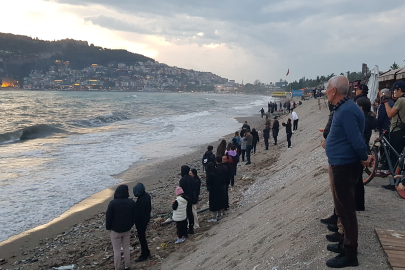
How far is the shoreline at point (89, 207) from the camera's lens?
23.3ft

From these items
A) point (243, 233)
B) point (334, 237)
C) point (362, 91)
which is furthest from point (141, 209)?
point (362, 91)

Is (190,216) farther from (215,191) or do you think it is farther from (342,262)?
(342,262)

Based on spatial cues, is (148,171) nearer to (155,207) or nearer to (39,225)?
(155,207)

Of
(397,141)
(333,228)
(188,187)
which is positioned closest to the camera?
(333,228)

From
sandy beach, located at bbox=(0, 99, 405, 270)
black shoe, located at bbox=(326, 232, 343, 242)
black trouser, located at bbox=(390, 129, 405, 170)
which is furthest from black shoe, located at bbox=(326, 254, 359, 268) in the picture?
black trouser, located at bbox=(390, 129, 405, 170)

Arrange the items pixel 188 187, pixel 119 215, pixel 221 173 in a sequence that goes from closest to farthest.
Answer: pixel 119 215 → pixel 188 187 → pixel 221 173

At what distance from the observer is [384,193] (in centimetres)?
527

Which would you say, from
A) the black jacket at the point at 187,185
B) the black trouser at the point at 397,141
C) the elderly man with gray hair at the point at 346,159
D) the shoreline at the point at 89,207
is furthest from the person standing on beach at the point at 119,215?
the black trouser at the point at 397,141

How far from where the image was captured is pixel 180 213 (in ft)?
21.0

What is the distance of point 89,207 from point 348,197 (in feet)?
27.9

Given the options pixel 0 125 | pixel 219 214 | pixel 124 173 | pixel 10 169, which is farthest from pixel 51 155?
pixel 0 125

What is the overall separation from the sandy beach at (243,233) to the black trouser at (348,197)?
30cm

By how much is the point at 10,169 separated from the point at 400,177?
15.2m

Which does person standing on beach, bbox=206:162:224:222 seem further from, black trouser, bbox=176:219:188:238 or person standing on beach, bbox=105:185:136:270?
person standing on beach, bbox=105:185:136:270
